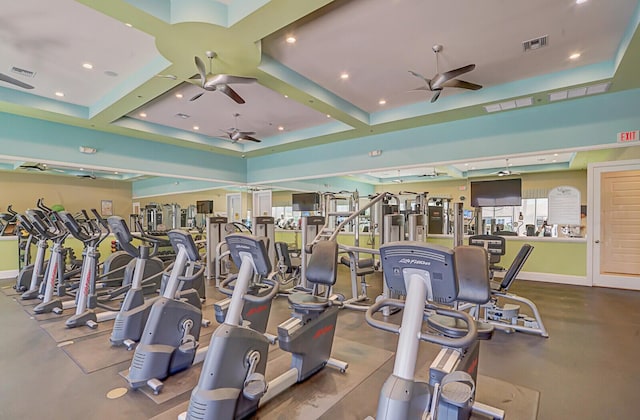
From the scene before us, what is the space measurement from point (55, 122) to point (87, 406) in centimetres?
618

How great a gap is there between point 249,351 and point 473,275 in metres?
1.68

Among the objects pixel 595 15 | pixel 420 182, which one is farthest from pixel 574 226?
pixel 595 15

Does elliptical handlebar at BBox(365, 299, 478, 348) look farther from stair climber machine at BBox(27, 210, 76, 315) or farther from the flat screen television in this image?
the flat screen television

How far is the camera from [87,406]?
232 cm

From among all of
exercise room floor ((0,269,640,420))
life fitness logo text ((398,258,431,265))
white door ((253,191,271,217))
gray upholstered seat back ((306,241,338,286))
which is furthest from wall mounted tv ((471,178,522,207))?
life fitness logo text ((398,258,431,265))

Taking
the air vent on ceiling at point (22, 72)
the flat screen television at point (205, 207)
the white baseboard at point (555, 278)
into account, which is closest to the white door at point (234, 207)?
the flat screen television at point (205, 207)

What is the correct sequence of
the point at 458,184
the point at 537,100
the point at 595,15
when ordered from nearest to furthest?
the point at 595,15
the point at 537,100
the point at 458,184

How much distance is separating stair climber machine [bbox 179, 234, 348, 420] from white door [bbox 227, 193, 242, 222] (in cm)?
875

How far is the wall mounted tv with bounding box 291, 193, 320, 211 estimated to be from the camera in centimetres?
756

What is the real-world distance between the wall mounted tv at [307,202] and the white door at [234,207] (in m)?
3.46

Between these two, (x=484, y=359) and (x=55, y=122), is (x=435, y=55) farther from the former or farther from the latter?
(x=55, y=122)

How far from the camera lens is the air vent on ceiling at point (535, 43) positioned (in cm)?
383

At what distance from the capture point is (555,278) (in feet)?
21.5

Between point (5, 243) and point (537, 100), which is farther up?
A: point (537, 100)
